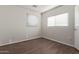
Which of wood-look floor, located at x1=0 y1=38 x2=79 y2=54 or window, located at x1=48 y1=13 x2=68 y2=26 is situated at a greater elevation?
window, located at x1=48 y1=13 x2=68 y2=26

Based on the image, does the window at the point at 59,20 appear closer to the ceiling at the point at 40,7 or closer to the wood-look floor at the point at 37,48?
the ceiling at the point at 40,7

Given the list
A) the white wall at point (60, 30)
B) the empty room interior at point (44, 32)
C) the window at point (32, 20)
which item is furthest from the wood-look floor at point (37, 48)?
the window at point (32, 20)

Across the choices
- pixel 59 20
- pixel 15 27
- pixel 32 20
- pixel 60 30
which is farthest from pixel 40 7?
pixel 15 27

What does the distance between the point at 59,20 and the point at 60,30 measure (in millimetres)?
217

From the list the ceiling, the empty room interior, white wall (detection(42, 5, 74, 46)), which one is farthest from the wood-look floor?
the ceiling

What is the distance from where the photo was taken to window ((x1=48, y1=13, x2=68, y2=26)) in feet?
4.78

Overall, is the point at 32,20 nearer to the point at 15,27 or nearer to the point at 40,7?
the point at 40,7

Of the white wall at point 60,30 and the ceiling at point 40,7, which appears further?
the white wall at point 60,30

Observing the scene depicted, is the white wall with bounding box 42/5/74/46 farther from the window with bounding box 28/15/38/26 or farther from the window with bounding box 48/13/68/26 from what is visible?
the window with bounding box 28/15/38/26

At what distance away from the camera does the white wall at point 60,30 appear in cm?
146

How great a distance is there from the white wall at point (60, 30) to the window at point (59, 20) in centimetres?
7
